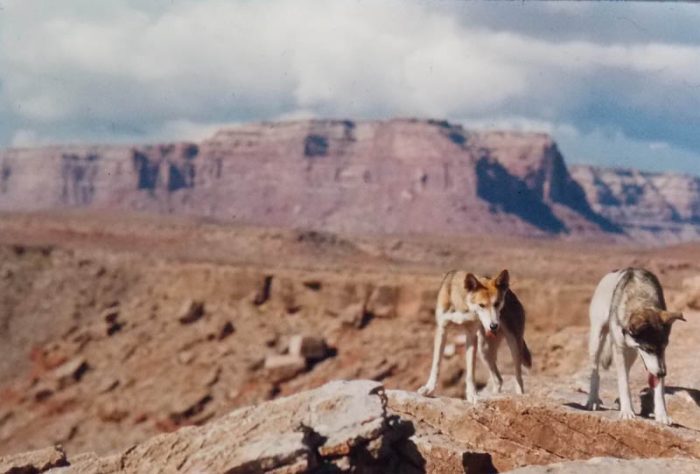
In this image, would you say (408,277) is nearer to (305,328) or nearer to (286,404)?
(305,328)

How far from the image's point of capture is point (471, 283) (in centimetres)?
1152

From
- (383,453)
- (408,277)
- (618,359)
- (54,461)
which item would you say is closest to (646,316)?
(618,359)

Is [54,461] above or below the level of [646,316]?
below

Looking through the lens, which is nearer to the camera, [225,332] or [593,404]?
[593,404]

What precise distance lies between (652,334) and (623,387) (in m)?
0.76

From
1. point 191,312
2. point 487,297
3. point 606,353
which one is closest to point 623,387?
point 606,353

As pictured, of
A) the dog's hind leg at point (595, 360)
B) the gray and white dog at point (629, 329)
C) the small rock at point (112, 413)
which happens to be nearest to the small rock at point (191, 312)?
the small rock at point (112, 413)

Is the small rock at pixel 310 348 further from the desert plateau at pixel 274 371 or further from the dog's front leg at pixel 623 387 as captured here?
the dog's front leg at pixel 623 387

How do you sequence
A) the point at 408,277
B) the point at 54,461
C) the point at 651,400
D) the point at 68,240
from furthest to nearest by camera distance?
the point at 68,240
the point at 408,277
the point at 651,400
the point at 54,461

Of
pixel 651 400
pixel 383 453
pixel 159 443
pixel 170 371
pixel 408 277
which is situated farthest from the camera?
pixel 408 277

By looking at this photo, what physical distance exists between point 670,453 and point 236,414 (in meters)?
4.73

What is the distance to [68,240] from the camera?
75562 millimetres

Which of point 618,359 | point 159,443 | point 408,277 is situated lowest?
point 408,277

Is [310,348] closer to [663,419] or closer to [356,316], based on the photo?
[356,316]
